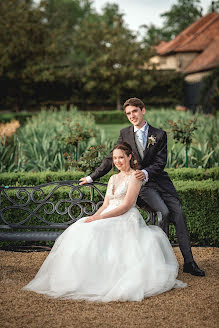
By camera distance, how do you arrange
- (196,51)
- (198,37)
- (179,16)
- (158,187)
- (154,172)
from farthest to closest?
(179,16), (198,37), (196,51), (158,187), (154,172)

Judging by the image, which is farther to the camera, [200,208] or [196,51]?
[196,51]

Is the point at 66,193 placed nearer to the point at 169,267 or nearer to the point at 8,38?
the point at 169,267

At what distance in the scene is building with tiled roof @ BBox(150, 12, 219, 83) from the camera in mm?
32281

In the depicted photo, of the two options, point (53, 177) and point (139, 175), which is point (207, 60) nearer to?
point (53, 177)

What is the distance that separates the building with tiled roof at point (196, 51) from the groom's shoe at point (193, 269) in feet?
90.2

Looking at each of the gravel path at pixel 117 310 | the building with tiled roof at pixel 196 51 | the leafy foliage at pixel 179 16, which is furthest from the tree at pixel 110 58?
the gravel path at pixel 117 310

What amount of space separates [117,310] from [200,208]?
241 cm

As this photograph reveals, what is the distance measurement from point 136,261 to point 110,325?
0.78 meters

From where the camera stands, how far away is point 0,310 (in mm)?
3383

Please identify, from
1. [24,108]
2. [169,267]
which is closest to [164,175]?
[169,267]

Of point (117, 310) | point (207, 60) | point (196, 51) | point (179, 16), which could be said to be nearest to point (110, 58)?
point (207, 60)

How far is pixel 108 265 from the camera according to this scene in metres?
3.69

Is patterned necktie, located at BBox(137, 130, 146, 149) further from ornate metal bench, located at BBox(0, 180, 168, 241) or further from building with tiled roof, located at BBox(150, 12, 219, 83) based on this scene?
building with tiled roof, located at BBox(150, 12, 219, 83)

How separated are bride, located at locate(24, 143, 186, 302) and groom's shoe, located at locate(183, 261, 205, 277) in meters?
0.31
